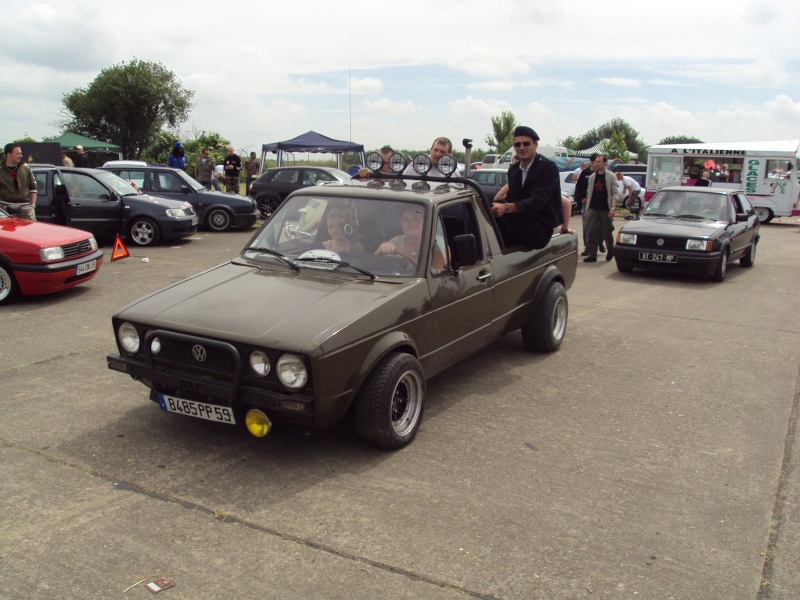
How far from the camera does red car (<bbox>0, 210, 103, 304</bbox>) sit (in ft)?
27.8

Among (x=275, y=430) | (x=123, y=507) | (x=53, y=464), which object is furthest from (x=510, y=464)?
(x=53, y=464)

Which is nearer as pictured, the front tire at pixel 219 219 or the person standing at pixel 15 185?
the person standing at pixel 15 185

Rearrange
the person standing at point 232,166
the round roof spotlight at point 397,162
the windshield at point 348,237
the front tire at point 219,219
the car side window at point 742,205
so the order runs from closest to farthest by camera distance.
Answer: the windshield at point 348,237
the round roof spotlight at point 397,162
the car side window at point 742,205
the front tire at point 219,219
the person standing at point 232,166

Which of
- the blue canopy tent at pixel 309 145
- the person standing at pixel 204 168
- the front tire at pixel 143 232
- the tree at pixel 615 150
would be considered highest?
the tree at pixel 615 150

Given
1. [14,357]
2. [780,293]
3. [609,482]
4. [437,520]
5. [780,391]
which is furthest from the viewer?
[780,293]

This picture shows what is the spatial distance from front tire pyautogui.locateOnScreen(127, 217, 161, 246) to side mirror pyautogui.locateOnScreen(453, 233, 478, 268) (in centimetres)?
1049

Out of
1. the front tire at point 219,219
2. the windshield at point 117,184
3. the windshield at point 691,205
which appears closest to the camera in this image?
the windshield at point 691,205

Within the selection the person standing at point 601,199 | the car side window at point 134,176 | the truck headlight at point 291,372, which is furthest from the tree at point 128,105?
the truck headlight at point 291,372

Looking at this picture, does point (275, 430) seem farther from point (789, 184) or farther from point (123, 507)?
point (789, 184)

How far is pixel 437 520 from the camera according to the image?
3734mm

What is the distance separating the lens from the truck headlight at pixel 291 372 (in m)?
3.99

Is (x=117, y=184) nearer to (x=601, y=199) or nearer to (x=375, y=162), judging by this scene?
(x=601, y=199)

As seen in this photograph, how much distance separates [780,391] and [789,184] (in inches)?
811

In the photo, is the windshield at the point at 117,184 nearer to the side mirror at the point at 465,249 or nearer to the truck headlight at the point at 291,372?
the side mirror at the point at 465,249
